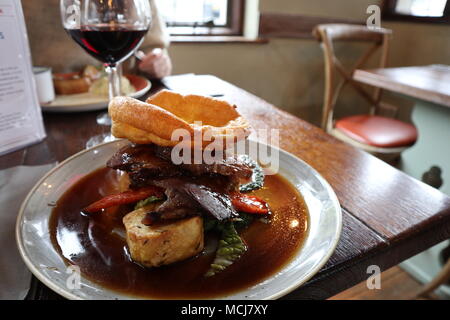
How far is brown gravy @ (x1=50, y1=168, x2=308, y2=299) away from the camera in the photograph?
483 mm

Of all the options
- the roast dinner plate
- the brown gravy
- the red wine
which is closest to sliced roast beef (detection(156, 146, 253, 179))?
the brown gravy

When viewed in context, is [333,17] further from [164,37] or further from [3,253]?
[3,253]

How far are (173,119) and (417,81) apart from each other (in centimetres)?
195

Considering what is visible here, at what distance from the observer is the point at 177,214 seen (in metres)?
0.54

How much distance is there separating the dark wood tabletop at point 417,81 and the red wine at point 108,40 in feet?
5.08

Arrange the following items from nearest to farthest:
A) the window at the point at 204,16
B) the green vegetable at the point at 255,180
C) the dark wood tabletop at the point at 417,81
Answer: the green vegetable at the point at 255,180
the dark wood tabletop at the point at 417,81
the window at the point at 204,16

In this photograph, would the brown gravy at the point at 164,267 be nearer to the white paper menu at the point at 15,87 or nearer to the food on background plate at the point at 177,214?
the food on background plate at the point at 177,214

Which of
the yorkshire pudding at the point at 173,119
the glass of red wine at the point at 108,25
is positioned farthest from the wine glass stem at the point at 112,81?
the yorkshire pudding at the point at 173,119

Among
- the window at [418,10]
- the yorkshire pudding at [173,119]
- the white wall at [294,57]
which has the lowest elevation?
the white wall at [294,57]

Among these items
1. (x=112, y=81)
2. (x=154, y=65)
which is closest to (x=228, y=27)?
(x=154, y=65)

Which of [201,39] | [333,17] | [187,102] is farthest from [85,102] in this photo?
[333,17]

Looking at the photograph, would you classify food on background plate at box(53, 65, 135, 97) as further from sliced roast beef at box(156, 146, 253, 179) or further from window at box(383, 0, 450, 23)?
window at box(383, 0, 450, 23)

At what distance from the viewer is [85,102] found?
125cm

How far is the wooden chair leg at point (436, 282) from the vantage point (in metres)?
1.89
